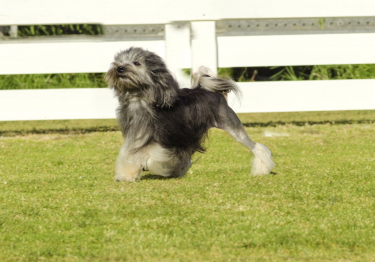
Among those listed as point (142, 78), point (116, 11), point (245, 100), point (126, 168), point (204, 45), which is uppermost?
point (116, 11)

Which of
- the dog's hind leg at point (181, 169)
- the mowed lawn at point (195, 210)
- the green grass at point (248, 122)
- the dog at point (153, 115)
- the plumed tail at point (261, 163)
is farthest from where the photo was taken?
the green grass at point (248, 122)

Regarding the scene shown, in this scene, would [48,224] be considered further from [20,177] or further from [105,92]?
[105,92]

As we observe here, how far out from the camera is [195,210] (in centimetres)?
459

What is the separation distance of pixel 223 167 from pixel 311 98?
306cm

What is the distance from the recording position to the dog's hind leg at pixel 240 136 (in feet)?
19.5

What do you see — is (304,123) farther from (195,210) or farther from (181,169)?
(195,210)

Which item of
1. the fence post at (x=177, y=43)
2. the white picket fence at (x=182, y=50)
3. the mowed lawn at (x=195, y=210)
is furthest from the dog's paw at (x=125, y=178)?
the fence post at (x=177, y=43)

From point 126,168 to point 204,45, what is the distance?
3784mm

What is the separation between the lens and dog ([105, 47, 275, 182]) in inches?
217

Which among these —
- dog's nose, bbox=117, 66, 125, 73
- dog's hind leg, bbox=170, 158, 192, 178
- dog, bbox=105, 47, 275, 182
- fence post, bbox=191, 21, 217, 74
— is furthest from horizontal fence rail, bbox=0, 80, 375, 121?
dog's nose, bbox=117, 66, 125, 73

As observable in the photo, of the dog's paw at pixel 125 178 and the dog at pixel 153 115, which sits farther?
the dog's paw at pixel 125 178

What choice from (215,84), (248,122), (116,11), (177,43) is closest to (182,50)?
(177,43)

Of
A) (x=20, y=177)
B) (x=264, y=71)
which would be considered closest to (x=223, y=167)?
(x=20, y=177)

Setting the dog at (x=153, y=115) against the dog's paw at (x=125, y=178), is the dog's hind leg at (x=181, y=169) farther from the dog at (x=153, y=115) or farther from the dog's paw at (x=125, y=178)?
the dog's paw at (x=125, y=178)
